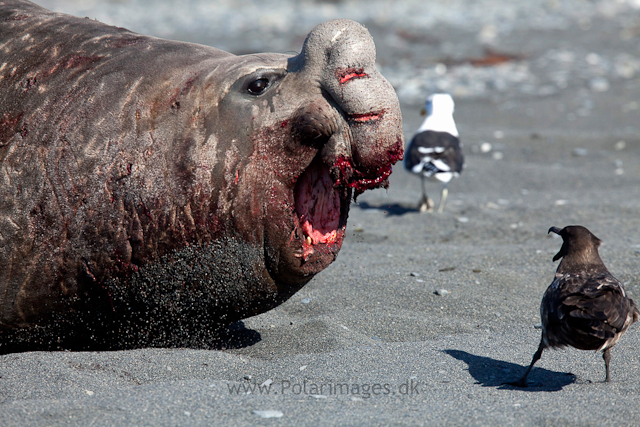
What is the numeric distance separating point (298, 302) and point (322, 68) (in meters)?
1.66

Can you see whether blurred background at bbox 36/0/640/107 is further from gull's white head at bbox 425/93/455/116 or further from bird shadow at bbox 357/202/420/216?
bird shadow at bbox 357/202/420/216

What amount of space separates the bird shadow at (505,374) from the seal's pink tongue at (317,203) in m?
0.92

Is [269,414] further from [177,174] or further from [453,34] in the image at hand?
[453,34]

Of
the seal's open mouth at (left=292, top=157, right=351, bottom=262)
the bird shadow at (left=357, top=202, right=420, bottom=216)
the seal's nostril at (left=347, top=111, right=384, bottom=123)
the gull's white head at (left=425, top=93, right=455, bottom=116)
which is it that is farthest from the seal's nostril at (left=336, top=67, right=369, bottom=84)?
the gull's white head at (left=425, top=93, right=455, bottom=116)

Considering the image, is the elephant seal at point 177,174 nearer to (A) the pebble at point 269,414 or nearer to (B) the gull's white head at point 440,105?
(A) the pebble at point 269,414

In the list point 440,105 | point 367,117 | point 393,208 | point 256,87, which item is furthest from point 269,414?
point 440,105

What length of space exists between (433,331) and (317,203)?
116 centimetres

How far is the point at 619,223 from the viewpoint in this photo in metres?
5.85

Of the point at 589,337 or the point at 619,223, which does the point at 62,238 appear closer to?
the point at 589,337

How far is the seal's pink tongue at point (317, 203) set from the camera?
9.59 feet

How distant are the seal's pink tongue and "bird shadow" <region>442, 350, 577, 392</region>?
0.92m

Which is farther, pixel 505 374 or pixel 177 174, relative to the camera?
pixel 505 374

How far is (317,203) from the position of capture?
2.96m

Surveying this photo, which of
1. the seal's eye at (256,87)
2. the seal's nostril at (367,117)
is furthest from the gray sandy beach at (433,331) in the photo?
the seal's eye at (256,87)
